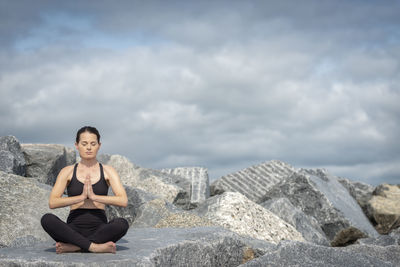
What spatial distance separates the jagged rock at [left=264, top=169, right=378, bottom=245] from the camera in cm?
1042

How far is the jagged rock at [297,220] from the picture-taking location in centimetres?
874

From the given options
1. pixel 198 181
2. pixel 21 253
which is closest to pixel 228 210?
pixel 21 253

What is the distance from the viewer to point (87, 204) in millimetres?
4910

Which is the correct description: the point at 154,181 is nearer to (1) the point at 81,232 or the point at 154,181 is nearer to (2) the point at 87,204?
(2) the point at 87,204

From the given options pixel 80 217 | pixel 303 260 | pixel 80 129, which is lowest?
pixel 303 260

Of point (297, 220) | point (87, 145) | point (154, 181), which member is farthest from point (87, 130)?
point (154, 181)

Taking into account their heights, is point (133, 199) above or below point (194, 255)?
above

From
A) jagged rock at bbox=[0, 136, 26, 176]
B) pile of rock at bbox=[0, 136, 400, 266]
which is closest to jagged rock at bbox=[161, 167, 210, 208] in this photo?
pile of rock at bbox=[0, 136, 400, 266]

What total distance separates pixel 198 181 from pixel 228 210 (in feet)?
14.5

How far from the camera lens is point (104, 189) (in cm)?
493

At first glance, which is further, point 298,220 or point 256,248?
point 298,220

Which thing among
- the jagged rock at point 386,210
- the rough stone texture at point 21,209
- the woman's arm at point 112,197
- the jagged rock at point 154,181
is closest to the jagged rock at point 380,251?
the woman's arm at point 112,197

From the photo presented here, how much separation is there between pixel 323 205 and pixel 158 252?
6.58m

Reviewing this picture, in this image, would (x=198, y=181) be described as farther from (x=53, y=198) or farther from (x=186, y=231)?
(x=53, y=198)
